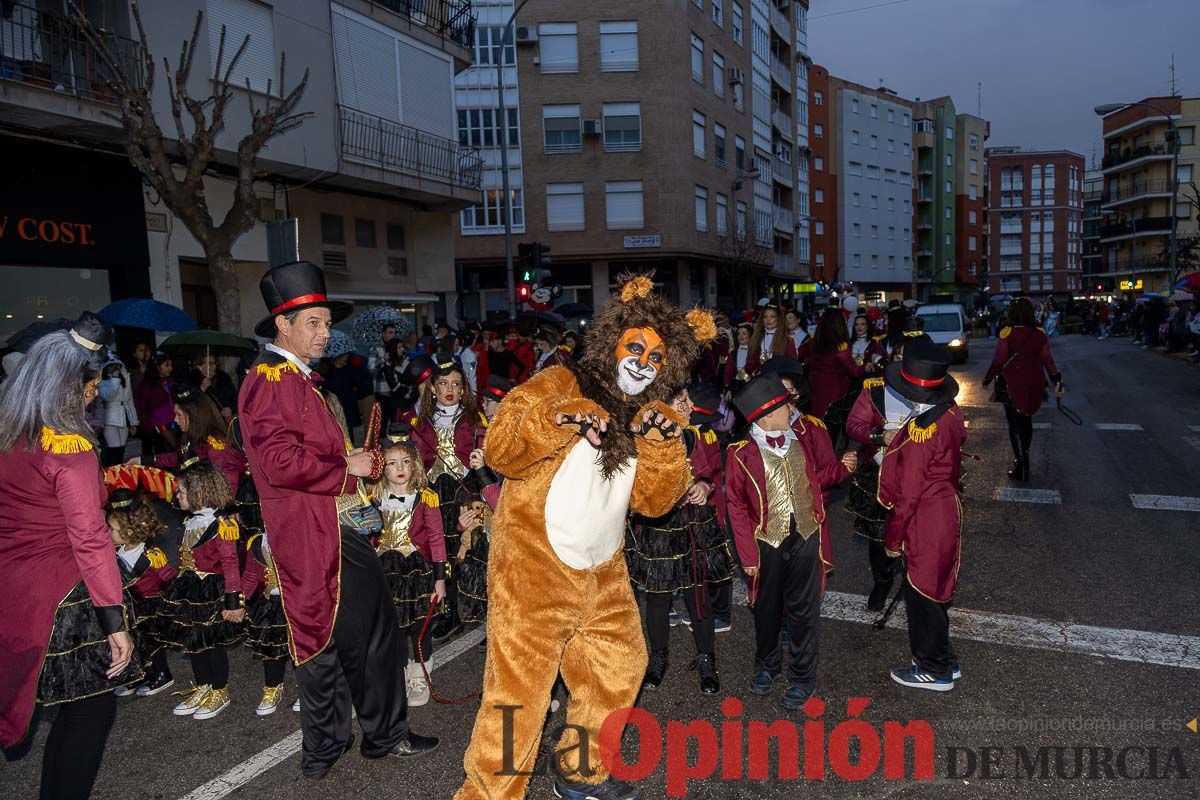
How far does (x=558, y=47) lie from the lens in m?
31.9

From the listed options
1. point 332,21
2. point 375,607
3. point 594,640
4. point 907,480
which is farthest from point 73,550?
point 332,21

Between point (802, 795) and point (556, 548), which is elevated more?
point (556, 548)

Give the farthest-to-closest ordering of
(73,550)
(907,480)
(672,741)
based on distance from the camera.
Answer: (907,480), (672,741), (73,550)

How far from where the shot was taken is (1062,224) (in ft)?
321

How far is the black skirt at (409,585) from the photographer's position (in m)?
4.32

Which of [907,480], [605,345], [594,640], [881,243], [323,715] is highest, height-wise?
[881,243]

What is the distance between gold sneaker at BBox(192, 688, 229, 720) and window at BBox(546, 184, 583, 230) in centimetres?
2952

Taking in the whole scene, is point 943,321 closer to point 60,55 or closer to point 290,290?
point 60,55

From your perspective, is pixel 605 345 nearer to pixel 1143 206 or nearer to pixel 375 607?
pixel 375 607

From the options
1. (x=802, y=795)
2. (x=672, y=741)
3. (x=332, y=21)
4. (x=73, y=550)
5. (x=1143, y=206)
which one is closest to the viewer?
(x=73, y=550)

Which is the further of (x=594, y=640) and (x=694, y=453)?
(x=694, y=453)

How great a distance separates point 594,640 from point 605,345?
1.18 meters

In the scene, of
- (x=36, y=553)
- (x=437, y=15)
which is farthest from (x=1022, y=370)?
(x=437, y=15)

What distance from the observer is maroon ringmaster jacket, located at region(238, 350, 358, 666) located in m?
3.31
